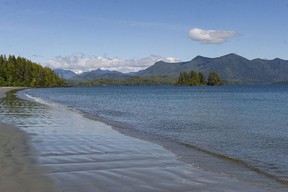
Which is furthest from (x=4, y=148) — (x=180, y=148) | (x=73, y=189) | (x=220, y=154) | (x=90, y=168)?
(x=220, y=154)

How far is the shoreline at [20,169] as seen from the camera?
32.5 ft

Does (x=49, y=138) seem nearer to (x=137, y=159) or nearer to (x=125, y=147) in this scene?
(x=125, y=147)

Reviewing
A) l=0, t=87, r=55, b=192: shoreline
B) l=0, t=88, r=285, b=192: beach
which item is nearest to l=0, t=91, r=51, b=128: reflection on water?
l=0, t=88, r=285, b=192: beach

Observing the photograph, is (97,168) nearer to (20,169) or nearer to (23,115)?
(20,169)

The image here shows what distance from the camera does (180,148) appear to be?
61.6 ft

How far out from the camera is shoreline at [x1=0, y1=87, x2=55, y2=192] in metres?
9.91

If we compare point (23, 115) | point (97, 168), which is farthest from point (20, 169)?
Result: point (23, 115)

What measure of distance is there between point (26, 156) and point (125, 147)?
5.13 m

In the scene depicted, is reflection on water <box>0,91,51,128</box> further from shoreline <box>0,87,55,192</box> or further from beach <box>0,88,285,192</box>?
shoreline <box>0,87,55,192</box>

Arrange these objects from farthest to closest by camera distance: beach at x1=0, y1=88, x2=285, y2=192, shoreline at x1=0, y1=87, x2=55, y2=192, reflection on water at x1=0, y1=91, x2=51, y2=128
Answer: reflection on water at x1=0, y1=91, x2=51, y2=128 < beach at x1=0, y1=88, x2=285, y2=192 < shoreline at x1=0, y1=87, x2=55, y2=192

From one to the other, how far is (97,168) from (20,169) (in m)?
2.53

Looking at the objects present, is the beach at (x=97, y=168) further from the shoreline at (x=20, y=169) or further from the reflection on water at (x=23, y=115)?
the reflection on water at (x=23, y=115)

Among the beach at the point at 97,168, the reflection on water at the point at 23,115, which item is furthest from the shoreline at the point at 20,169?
the reflection on water at the point at 23,115

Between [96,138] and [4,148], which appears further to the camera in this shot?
[96,138]
